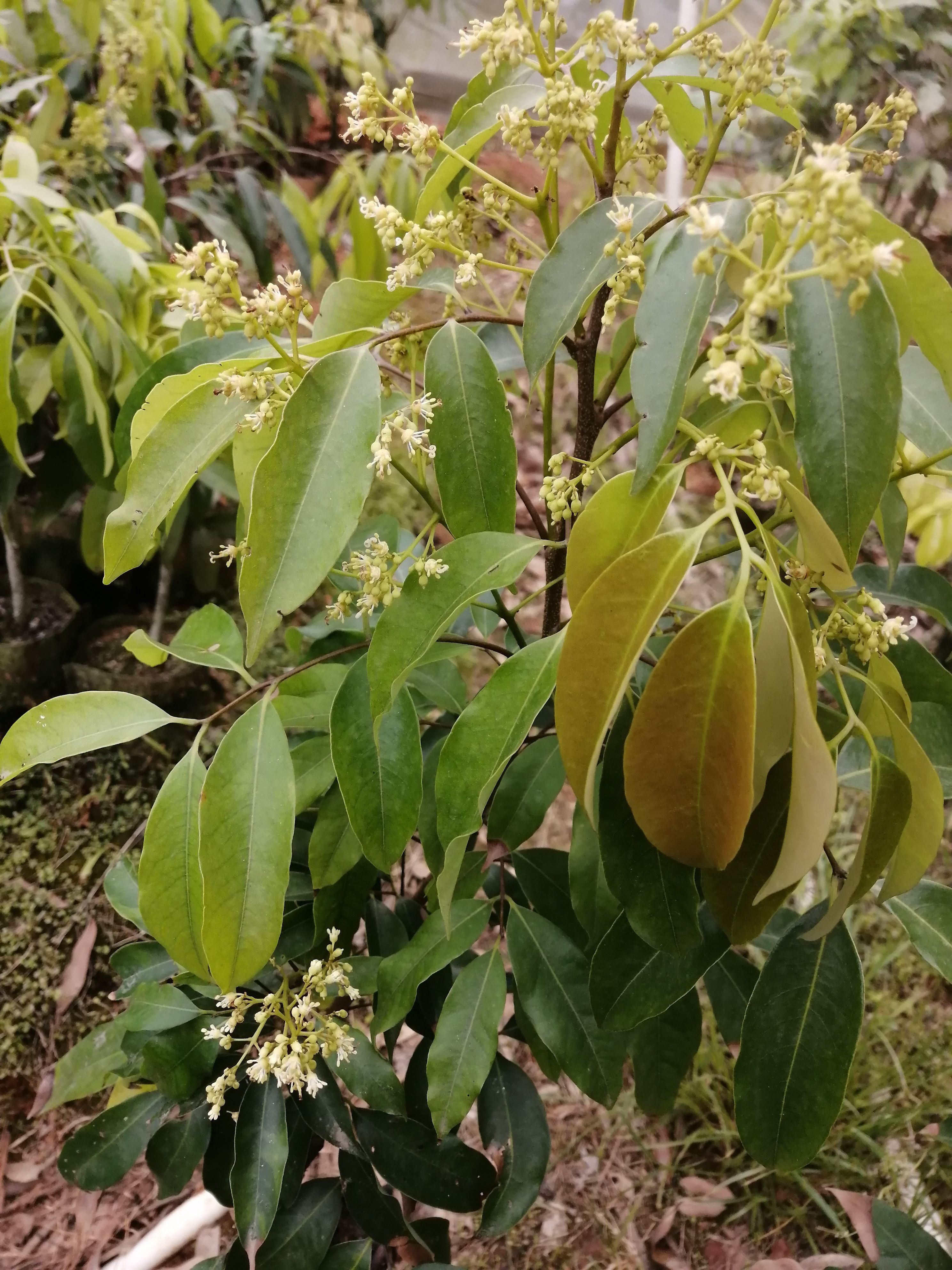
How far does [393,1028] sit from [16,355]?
3.76 feet

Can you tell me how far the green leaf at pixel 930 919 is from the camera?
604 millimetres

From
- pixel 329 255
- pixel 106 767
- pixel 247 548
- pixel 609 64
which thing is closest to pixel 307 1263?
pixel 247 548

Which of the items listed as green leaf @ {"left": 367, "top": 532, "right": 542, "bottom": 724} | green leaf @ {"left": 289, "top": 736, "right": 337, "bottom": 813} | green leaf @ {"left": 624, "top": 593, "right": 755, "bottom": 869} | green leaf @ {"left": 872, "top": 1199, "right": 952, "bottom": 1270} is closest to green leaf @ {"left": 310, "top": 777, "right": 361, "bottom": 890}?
green leaf @ {"left": 289, "top": 736, "right": 337, "bottom": 813}

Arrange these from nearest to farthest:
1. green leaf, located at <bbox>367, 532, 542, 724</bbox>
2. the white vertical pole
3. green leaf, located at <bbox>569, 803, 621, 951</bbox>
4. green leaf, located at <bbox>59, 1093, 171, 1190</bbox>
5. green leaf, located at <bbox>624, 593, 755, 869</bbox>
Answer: green leaf, located at <bbox>624, 593, 755, 869</bbox>
green leaf, located at <bbox>367, 532, 542, 724</bbox>
green leaf, located at <bbox>569, 803, 621, 951</bbox>
green leaf, located at <bbox>59, 1093, 171, 1190</bbox>
the white vertical pole

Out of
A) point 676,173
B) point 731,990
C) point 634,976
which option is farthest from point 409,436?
point 676,173

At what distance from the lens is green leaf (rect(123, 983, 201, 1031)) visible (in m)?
0.70

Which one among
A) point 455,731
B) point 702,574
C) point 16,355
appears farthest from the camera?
point 702,574

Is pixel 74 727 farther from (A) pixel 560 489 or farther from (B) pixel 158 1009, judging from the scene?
(A) pixel 560 489

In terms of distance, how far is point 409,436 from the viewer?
485mm

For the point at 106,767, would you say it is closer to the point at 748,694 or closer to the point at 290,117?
the point at 748,694

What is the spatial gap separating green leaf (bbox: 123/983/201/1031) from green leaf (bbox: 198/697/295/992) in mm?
213

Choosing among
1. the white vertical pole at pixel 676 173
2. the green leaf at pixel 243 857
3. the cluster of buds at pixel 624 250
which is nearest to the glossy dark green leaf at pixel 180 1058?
the green leaf at pixel 243 857

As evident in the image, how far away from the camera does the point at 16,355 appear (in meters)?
1.27

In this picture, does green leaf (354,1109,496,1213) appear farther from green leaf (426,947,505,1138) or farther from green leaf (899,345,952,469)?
green leaf (899,345,952,469)
